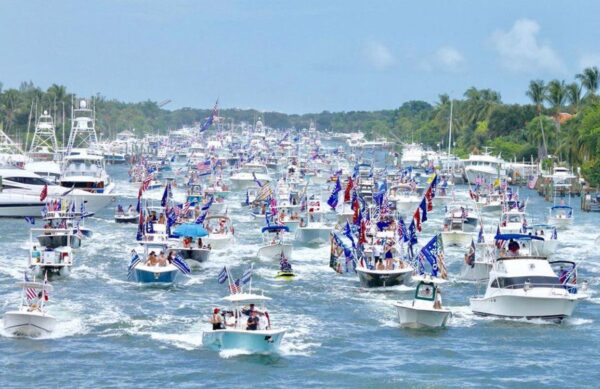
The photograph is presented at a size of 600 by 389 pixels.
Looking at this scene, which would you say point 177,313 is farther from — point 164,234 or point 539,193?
point 539,193

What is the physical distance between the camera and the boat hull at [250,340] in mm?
58438

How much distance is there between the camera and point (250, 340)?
193 feet

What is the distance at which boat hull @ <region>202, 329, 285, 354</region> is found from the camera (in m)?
58.4

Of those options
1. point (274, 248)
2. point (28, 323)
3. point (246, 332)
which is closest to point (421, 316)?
point (246, 332)

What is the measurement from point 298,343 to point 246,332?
18.6 feet

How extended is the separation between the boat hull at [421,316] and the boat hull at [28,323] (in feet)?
58.5

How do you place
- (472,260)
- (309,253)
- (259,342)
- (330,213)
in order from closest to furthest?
1. (259,342)
2. (472,260)
3. (309,253)
4. (330,213)

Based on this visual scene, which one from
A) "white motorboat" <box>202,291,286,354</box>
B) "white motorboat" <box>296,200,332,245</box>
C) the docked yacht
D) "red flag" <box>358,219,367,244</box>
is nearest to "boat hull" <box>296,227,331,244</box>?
"white motorboat" <box>296,200,332,245</box>

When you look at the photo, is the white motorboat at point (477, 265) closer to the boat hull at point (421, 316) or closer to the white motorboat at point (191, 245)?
the boat hull at point (421, 316)

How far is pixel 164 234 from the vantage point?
8962cm

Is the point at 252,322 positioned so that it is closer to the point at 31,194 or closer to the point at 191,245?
the point at 191,245

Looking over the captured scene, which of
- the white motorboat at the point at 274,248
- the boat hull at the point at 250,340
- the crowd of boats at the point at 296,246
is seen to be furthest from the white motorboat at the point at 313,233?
the boat hull at the point at 250,340

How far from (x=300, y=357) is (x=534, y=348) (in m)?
11.9

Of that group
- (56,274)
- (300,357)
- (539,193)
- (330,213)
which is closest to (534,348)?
(300,357)
